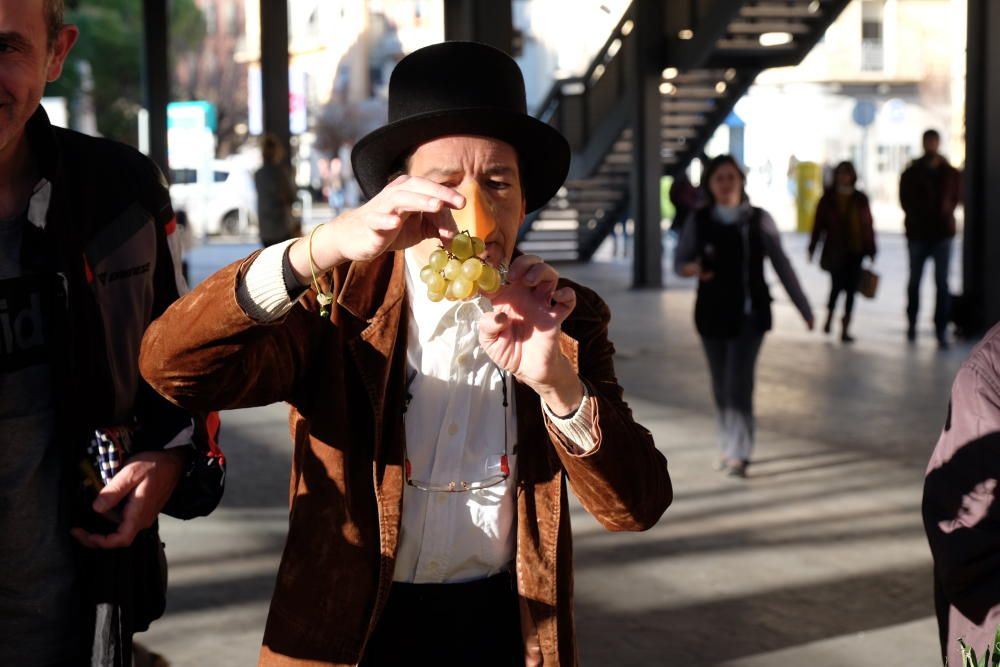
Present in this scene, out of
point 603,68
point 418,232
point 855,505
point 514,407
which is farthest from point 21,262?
point 603,68

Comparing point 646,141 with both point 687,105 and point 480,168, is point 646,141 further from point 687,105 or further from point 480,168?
point 480,168

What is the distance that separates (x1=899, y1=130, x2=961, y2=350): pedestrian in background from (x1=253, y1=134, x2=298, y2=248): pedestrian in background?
7.35m

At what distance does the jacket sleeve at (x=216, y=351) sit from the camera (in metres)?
2.20

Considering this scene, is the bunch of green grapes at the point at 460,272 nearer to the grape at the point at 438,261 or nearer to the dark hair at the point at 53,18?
the grape at the point at 438,261

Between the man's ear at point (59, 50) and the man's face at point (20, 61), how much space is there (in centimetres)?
6

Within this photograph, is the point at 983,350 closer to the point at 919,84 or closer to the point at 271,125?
the point at 271,125

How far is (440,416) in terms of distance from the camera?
8.34ft

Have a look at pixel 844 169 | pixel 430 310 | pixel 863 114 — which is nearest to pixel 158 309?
pixel 430 310

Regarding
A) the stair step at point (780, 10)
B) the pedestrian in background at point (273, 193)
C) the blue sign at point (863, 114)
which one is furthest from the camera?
the blue sign at point (863, 114)

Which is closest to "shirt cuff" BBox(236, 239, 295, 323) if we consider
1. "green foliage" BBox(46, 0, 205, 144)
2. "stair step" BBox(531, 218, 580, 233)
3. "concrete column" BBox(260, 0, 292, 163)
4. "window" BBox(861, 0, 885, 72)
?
"concrete column" BBox(260, 0, 292, 163)

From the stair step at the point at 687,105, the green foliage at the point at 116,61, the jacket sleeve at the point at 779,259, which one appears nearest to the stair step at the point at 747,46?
the stair step at the point at 687,105

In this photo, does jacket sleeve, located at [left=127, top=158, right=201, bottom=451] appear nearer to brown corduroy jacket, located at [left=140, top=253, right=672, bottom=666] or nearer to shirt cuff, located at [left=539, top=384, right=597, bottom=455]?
brown corduroy jacket, located at [left=140, top=253, right=672, bottom=666]

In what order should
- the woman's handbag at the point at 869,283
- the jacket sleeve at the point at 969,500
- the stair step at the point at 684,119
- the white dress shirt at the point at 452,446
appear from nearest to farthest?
the white dress shirt at the point at 452,446 < the jacket sleeve at the point at 969,500 < the woman's handbag at the point at 869,283 < the stair step at the point at 684,119

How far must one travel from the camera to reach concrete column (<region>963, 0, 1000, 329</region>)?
14.0 meters
